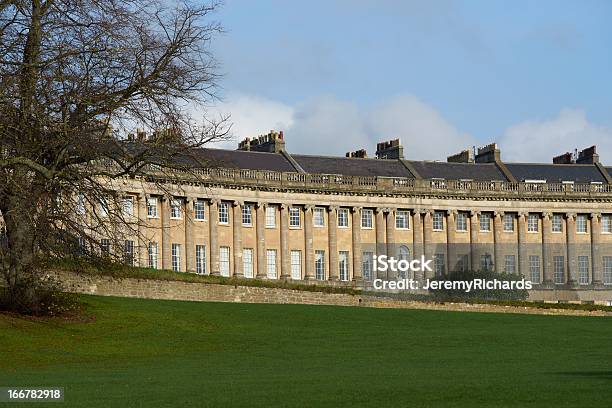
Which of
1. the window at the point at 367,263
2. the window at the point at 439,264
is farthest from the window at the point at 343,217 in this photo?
the window at the point at 439,264

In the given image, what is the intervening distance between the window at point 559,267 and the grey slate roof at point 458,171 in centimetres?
759

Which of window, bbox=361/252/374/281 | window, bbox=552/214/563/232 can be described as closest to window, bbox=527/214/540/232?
window, bbox=552/214/563/232

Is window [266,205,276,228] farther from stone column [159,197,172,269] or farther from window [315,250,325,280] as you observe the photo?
stone column [159,197,172,269]

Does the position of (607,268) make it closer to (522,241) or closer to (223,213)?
(522,241)

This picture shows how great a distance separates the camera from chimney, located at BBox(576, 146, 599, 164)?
107500 mm

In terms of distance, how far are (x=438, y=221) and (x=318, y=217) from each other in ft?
33.2

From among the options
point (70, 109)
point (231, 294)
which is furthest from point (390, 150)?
point (70, 109)

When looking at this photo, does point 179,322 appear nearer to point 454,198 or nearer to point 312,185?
point 312,185

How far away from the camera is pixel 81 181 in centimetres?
4241

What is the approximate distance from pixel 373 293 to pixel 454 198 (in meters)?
28.3

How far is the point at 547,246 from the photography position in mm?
101250

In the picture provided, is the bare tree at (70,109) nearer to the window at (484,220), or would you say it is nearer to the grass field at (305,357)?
the grass field at (305,357)

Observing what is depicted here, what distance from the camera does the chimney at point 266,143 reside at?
9825 cm

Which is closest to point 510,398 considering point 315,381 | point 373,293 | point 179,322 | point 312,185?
point 315,381
